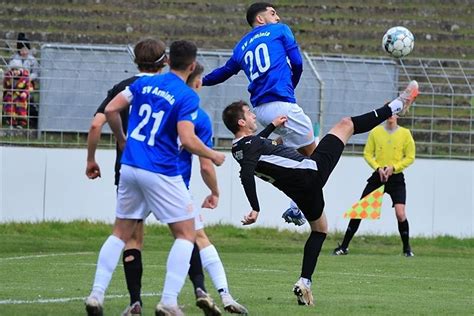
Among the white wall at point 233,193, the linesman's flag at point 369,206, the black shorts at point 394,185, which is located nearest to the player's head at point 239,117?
the black shorts at point 394,185

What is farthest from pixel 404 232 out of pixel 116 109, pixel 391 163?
pixel 116 109

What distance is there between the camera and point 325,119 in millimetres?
20922

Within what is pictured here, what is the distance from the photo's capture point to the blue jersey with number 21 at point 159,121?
26.7 feet

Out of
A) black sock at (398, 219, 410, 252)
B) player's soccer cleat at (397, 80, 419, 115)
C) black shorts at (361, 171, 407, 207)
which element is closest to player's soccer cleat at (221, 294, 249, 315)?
player's soccer cleat at (397, 80, 419, 115)

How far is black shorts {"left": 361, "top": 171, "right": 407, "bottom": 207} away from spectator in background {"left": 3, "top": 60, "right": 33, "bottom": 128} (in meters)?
5.98

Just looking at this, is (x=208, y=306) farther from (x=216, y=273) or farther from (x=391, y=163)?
(x=391, y=163)

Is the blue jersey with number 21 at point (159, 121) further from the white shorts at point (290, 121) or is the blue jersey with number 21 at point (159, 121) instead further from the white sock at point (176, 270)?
the white shorts at point (290, 121)

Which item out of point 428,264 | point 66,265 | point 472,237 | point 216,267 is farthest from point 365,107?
point 216,267

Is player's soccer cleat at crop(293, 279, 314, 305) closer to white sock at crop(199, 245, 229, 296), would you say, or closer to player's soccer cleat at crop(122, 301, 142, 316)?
white sock at crop(199, 245, 229, 296)

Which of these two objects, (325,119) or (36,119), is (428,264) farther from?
(36,119)

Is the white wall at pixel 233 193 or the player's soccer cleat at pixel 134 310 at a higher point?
the white wall at pixel 233 193

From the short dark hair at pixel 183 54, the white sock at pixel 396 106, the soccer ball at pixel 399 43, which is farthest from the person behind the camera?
the soccer ball at pixel 399 43

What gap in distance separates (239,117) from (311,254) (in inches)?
55.8

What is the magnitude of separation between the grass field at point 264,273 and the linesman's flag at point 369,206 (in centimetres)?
58
